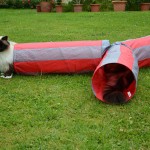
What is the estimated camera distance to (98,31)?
10.1 m

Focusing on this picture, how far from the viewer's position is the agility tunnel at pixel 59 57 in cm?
551

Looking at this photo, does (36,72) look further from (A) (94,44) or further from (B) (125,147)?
(B) (125,147)

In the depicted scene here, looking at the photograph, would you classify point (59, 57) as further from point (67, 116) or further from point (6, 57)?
point (67, 116)

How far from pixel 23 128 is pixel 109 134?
1012 millimetres

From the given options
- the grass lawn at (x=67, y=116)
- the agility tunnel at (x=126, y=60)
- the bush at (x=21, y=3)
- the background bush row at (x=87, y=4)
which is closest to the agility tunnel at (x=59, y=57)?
the grass lawn at (x=67, y=116)

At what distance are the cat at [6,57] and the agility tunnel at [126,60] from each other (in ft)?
5.25

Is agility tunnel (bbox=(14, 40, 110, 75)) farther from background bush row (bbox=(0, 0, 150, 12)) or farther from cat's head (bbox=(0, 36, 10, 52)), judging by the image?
background bush row (bbox=(0, 0, 150, 12))

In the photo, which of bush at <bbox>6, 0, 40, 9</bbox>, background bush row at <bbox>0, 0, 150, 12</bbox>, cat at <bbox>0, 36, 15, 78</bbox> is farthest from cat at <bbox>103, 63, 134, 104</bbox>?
bush at <bbox>6, 0, 40, 9</bbox>

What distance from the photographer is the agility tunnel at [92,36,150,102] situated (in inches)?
179

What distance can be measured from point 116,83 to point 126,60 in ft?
1.49

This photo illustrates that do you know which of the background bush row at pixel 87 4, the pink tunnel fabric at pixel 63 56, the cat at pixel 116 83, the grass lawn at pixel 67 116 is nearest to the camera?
the grass lawn at pixel 67 116

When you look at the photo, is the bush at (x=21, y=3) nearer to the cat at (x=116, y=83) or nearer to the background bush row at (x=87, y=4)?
the background bush row at (x=87, y=4)

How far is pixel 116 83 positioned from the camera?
16.2ft

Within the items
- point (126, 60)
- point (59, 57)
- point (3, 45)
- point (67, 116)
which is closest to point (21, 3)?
point (3, 45)
